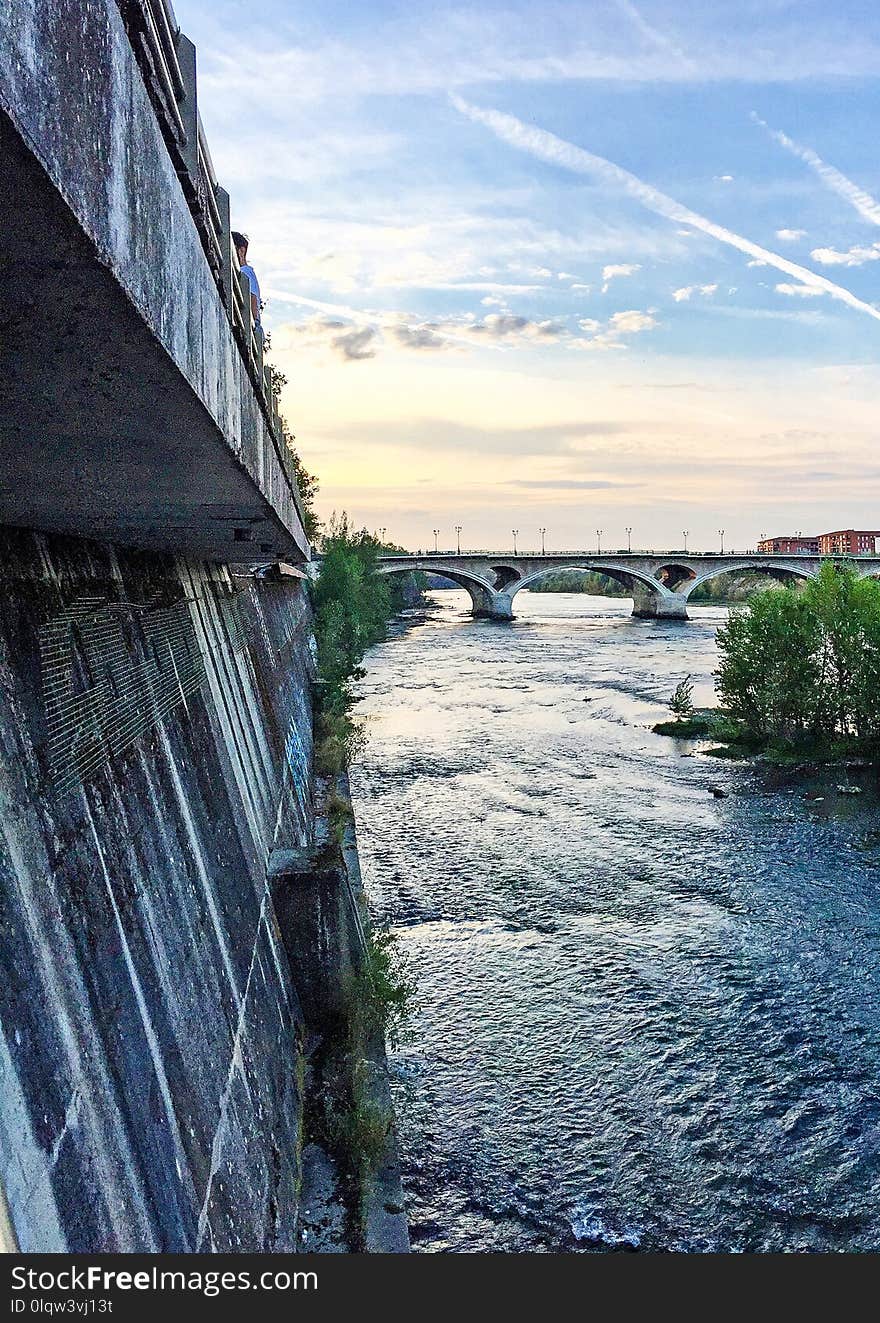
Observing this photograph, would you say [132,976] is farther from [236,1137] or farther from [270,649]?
[270,649]

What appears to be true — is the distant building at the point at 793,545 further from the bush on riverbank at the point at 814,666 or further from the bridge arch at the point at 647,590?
the bush on riverbank at the point at 814,666

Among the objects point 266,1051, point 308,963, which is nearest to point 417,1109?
point 308,963

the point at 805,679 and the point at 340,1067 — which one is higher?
the point at 805,679

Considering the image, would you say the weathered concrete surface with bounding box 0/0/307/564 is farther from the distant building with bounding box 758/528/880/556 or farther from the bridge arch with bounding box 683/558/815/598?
the distant building with bounding box 758/528/880/556

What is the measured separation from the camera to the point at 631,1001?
13.3m

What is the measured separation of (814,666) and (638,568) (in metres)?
56.3

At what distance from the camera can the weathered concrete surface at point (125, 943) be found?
3059mm

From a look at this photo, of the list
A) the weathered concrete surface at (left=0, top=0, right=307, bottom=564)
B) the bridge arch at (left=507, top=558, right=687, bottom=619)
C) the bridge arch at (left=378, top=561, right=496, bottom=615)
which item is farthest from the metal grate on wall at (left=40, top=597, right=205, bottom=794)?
the bridge arch at (left=507, top=558, right=687, bottom=619)

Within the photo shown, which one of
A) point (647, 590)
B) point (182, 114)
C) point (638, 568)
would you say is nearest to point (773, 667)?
point (182, 114)

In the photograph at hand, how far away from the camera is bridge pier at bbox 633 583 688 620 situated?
280ft

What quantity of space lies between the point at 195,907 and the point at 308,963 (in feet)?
14.2

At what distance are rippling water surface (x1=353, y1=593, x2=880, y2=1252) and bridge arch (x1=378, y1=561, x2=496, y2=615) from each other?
5303 cm

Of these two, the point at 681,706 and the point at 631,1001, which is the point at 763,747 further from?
the point at 631,1001

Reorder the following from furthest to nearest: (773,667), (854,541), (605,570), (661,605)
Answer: (854,541) < (605,570) < (661,605) < (773,667)
